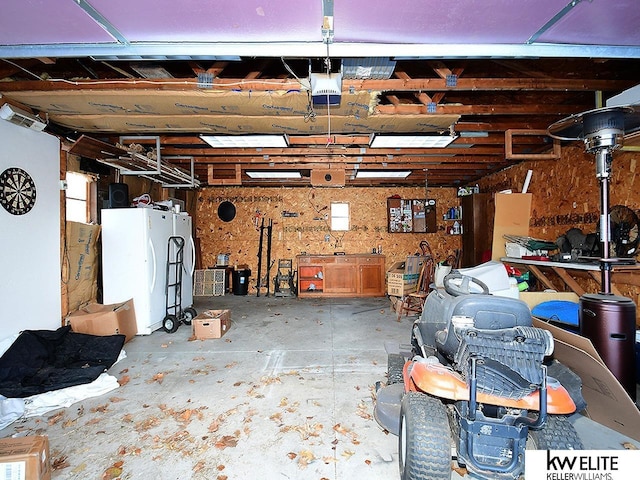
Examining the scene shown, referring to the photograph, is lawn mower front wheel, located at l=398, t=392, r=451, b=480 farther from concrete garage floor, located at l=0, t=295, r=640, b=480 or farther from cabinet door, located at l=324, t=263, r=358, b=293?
cabinet door, located at l=324, t=263, r=358, b=293

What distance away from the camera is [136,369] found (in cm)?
348

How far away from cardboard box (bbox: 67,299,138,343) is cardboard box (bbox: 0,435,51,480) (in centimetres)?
244

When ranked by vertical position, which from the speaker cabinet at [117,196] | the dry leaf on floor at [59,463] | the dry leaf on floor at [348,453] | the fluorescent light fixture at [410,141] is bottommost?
the dry leaf on floor at [59,463]

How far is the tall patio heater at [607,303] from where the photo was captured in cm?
210

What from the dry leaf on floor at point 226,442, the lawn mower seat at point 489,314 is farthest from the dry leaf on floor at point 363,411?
the lawn mower seat at point 489,314

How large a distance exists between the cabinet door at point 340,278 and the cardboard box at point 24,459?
6.13 meters

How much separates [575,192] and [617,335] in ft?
9.99

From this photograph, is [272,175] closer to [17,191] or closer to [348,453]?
[17,191]

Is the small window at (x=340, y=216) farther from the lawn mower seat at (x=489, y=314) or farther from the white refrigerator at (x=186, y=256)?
the lawn mower seat at (x=489, y=314)

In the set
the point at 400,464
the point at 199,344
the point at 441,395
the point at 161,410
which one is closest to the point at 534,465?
the point at 441,395

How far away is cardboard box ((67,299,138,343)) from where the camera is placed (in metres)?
3.98

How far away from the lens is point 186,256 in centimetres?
601

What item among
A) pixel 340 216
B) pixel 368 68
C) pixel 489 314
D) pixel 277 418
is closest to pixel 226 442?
pixel 277 418

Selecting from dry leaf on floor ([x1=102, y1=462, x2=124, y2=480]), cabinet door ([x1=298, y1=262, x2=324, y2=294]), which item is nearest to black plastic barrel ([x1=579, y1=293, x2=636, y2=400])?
dry leaf on floor ([x1=102, y1=462, x2=124, y2=480])
